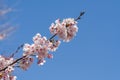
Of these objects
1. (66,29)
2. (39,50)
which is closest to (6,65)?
(39,50)

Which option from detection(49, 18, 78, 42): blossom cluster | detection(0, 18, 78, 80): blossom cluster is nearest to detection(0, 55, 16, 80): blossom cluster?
detection(0, 18, 78, 80): blossom cluster

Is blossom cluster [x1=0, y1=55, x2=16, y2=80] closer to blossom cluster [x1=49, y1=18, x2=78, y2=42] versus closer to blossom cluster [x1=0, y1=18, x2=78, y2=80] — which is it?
blossom cluster [x1=0, y1=18, x2=78, y2=80]

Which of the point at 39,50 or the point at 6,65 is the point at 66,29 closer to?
the point at 39,50

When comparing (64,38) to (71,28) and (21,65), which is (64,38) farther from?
(21,65)

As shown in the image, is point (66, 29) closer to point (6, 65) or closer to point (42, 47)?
point (42, 47)

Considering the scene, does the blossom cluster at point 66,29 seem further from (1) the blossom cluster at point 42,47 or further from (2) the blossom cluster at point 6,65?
(2) the blossom cluster at point 6,65

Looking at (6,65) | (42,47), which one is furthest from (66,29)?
(6,65)

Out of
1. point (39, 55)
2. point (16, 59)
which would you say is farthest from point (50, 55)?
point (16, 59)

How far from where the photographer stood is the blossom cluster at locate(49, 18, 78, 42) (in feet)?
48.9

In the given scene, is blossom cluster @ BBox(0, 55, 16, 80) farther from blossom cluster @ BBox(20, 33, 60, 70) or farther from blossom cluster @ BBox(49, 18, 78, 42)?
blossom cluster @ BBox(49, 18, 78, 42)

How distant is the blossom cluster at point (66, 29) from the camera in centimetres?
1490

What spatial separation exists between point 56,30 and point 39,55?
1003mm

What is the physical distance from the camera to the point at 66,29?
15094 millimetres

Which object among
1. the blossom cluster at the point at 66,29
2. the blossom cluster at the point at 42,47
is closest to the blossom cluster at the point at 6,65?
the blossom cluster at the point at 42,47
